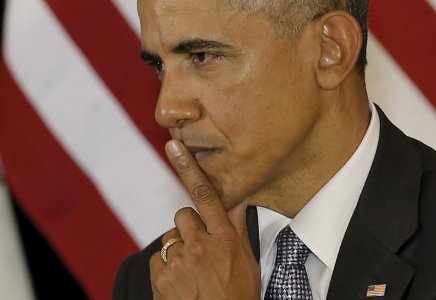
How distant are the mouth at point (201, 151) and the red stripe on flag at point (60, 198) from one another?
68 centimetres

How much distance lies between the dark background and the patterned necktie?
767mm

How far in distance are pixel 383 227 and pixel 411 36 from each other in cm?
63

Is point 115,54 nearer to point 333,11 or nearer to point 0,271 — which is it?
point 0,271

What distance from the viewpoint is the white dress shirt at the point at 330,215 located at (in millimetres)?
1776

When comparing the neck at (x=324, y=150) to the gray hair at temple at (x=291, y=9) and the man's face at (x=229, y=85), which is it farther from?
the gray hair at temple at (x=291, y=9)

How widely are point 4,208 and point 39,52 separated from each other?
15.6 inches

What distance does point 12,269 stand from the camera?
233cm

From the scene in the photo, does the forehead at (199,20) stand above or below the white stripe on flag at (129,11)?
below

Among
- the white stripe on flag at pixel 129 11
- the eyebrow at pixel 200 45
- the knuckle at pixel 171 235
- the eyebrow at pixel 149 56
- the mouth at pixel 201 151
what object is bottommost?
the knuckle at pixel 171 235

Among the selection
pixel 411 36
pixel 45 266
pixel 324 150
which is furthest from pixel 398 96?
pixel 45 266

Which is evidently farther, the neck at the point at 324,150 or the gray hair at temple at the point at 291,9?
the neck at the point at 324,150

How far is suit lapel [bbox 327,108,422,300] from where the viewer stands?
1.68 meters

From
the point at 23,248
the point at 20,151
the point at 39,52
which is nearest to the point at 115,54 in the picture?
the point at 39,52

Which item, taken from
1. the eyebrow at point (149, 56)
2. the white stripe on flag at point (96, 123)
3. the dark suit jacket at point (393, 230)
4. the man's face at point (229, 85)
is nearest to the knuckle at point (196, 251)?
the man's face at point (229, 85)
